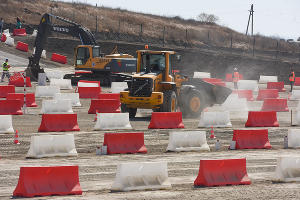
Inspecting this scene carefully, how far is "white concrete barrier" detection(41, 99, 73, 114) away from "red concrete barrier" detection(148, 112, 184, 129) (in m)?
5.05

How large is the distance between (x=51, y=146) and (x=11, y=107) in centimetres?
921

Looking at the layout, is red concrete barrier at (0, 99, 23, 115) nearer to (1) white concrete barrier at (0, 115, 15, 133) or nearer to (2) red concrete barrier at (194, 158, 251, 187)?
(1) white concrete barrier at (0, 115, 15, 133)

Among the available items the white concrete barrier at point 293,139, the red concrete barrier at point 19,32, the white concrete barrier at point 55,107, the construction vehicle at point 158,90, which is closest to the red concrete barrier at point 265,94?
the construction vehicle at point 158,90

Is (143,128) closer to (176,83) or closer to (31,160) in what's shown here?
(176,83)

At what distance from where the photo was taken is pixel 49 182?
1191cm

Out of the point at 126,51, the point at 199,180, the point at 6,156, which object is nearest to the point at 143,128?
the point at 6,156

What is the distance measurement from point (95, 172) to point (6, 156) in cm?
312

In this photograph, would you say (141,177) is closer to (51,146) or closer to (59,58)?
(51,146)

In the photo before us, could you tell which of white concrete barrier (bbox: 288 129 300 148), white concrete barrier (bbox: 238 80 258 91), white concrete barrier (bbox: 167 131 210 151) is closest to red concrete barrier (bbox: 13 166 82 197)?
white concrete barrier (bbox: 167 131 210 151)

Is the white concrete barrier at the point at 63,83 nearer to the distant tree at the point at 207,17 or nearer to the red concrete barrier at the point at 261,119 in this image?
the red concrete barrier at the point at 261,119

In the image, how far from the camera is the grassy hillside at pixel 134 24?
235 feet

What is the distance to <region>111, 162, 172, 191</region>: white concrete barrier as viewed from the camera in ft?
39.9

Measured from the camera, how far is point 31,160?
1519 cm

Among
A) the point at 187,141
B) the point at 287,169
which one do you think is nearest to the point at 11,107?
the point at 187,141
